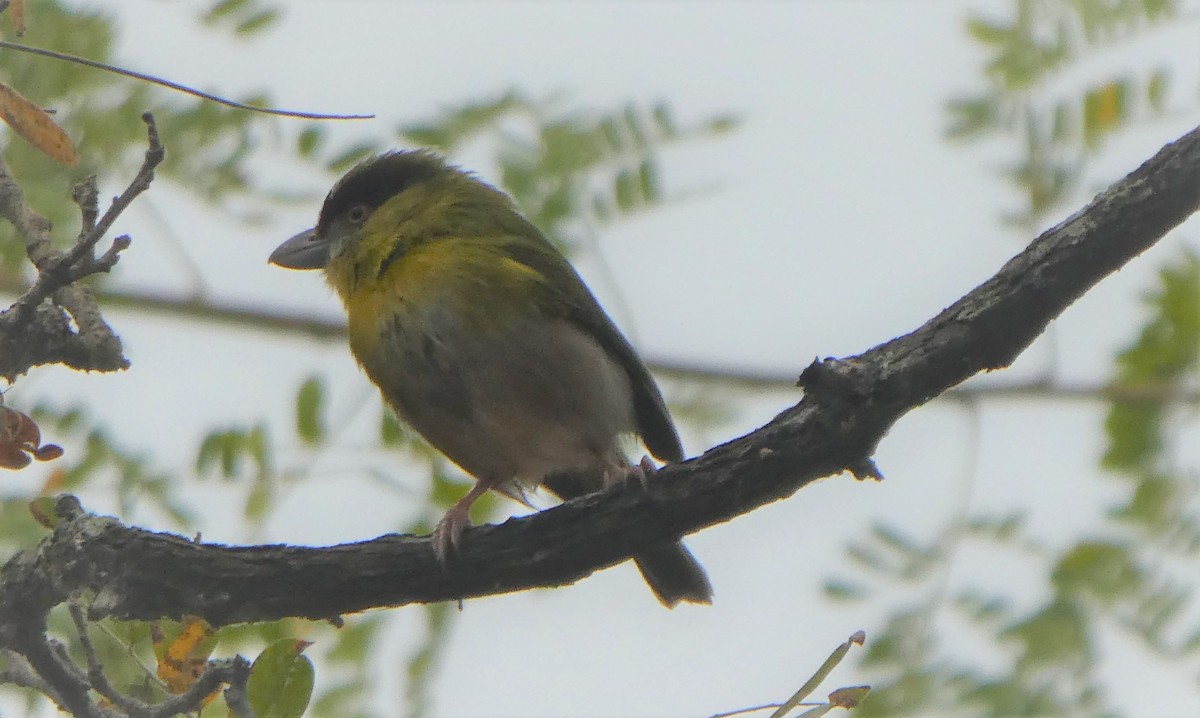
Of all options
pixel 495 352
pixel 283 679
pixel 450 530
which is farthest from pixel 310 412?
pixel 283 679

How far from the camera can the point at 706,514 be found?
361 centimetres

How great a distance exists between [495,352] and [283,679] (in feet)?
5.85

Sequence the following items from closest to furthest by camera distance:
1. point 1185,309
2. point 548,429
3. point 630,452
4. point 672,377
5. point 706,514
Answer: point 706,514, point 548,429, point 630,452, point 1185,309, point 672,377

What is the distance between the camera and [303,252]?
18.9 ft

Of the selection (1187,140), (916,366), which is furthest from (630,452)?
(1187,140)

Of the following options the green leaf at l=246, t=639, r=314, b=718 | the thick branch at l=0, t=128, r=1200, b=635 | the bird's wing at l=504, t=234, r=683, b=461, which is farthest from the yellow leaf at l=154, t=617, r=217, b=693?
the bird's wing at l=504, t=234, r=683, b=461

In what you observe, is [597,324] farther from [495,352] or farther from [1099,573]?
[1099,573]

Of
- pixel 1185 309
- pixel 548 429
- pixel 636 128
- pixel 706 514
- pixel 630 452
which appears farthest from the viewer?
pixel 636 128

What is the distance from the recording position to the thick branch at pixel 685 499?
334cm

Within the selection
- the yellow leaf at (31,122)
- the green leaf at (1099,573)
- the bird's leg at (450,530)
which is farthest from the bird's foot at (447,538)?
the green leaf at (1099,573)

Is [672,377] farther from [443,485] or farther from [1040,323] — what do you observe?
[1040,323]

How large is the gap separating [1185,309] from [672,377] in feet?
7.56

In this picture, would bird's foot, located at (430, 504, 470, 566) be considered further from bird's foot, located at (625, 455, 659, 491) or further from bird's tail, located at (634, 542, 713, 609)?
bird's tail, located at (634, 542, 713, 609)

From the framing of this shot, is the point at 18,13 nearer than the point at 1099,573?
Yes
